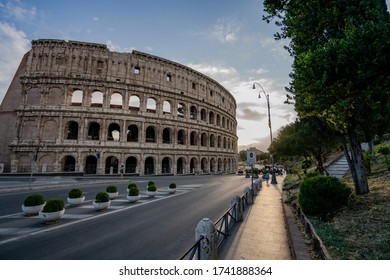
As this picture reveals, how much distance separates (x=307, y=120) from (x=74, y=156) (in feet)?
94.7

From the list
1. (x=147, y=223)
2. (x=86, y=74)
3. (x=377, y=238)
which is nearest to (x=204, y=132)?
(x=86, y=74)

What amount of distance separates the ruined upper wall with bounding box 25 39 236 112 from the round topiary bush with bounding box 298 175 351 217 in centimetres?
3028

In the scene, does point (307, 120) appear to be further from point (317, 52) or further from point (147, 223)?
point (147, 223)

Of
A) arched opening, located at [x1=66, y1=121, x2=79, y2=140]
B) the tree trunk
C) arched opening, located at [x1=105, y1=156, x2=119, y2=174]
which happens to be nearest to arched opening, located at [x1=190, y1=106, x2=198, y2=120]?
arched opening, located at [x1=105, y1=156, x2=119, y2=174]

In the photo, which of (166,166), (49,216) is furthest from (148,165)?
(49,216)

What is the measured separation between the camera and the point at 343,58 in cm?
479

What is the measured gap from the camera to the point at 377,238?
4.55m

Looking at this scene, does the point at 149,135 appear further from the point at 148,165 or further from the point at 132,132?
the point at 148,165

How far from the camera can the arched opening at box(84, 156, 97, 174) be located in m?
28.9

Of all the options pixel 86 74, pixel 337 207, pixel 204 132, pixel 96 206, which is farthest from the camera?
pixel 204 132

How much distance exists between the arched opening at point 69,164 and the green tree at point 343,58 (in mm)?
30534

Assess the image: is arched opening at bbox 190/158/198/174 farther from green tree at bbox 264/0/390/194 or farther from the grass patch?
the grass patch

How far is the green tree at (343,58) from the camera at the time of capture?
15.4ft

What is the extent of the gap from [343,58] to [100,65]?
3317cm
